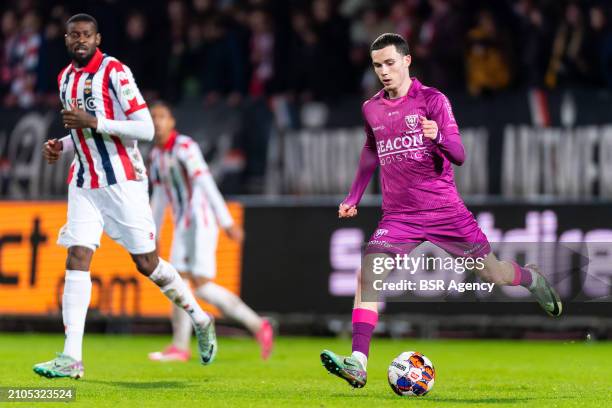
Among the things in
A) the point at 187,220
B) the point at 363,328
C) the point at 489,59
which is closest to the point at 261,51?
the point at 489,59

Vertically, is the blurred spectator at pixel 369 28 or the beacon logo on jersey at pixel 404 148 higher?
the blurred spectator at pixel 369 28

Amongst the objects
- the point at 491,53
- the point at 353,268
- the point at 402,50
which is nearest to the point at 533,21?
the point at 491,53

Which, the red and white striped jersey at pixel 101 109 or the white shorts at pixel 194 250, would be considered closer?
the red and white striped jersey at pixel 101 109

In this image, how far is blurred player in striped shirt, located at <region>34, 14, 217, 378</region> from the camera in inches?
329

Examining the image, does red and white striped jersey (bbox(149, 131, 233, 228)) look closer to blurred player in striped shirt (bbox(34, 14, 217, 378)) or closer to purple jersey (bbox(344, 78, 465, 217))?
blurred player in striped shirt (bbox(34, 14, 217, 378))

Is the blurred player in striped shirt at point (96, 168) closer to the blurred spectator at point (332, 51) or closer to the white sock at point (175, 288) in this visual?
the white sock at point (175, 288)

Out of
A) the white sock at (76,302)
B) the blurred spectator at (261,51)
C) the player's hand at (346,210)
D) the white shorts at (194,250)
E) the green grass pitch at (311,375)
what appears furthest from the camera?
the blurred spectator at (261,51)

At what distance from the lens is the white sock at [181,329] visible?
11.1 meters

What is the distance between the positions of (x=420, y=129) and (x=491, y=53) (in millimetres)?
7321

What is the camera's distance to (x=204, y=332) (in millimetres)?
9352

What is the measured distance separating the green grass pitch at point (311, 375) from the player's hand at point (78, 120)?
64.9 inches

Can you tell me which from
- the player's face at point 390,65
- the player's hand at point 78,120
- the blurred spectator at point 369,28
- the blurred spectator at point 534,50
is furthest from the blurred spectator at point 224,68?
the player's face at point 390,65

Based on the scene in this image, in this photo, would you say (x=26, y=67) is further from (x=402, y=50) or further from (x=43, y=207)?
(x=402, y=50)

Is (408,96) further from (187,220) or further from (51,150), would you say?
(187,220)
